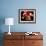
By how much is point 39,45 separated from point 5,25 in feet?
4.49

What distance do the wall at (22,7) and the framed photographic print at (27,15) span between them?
0.34 ft

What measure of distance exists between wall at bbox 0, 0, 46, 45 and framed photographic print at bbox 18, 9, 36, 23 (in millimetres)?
103

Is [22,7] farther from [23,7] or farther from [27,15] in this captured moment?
[27,15]

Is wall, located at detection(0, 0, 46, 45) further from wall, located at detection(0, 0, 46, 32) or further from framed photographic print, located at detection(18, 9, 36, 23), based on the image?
framed photographic print, located at detection(18, 9, 36, 23)

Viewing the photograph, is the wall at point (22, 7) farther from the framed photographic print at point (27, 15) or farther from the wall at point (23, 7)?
the framed photographic print at point (27, 15)

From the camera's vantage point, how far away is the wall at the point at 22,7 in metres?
4.46

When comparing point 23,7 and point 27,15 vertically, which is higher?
point 23,7

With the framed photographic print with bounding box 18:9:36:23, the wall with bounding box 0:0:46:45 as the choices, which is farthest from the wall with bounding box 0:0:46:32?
the framed photographic print with bounding box 18:9:36:23

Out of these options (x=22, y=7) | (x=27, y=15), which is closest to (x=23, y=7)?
(x=22, y=7)

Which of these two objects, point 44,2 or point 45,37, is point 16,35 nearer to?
point 45,37

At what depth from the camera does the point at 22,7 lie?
445 centimetres

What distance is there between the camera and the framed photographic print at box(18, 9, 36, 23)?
4445 millimetres

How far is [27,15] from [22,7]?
0.32m

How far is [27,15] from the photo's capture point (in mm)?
4465
